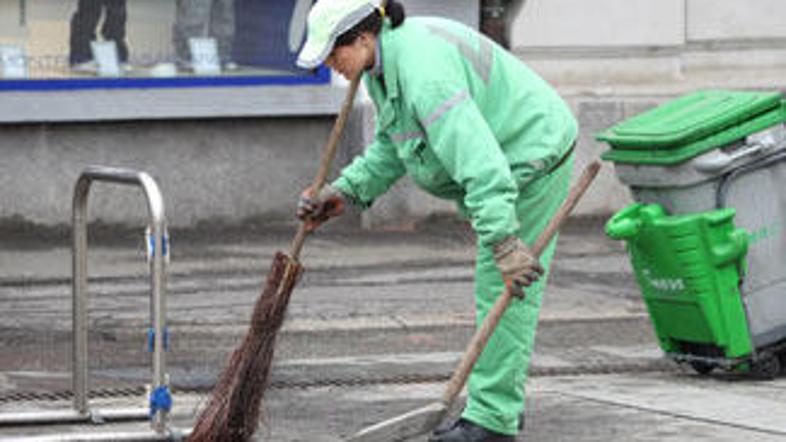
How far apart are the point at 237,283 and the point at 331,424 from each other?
410 cm

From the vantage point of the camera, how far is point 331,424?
7012mm

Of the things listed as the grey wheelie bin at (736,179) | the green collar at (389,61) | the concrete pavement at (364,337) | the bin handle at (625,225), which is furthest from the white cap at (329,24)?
the grey wheelie bin at (736,179)

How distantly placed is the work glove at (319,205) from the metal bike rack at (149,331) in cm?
52

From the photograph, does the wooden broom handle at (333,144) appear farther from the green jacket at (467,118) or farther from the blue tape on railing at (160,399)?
the blue tape on railing at (160,399)

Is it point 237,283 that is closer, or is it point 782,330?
point 782,330

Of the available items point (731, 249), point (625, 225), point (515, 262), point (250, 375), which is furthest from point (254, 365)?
point (731, 249)

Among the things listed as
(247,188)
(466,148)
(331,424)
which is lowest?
(247,188)

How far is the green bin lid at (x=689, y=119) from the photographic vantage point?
24.7ft

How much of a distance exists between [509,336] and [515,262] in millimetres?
463

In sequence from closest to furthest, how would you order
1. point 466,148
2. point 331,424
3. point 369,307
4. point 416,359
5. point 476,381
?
point 466,148
point 476,381
point 331,424
point 416,359
point 369,307

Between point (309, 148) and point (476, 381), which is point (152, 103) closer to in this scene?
point (309, 148)

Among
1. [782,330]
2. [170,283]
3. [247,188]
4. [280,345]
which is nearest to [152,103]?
[247,188]

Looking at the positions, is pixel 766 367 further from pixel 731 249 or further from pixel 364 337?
pixel 364 337

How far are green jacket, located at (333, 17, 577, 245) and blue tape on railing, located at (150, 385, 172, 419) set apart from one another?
1.06 meters
